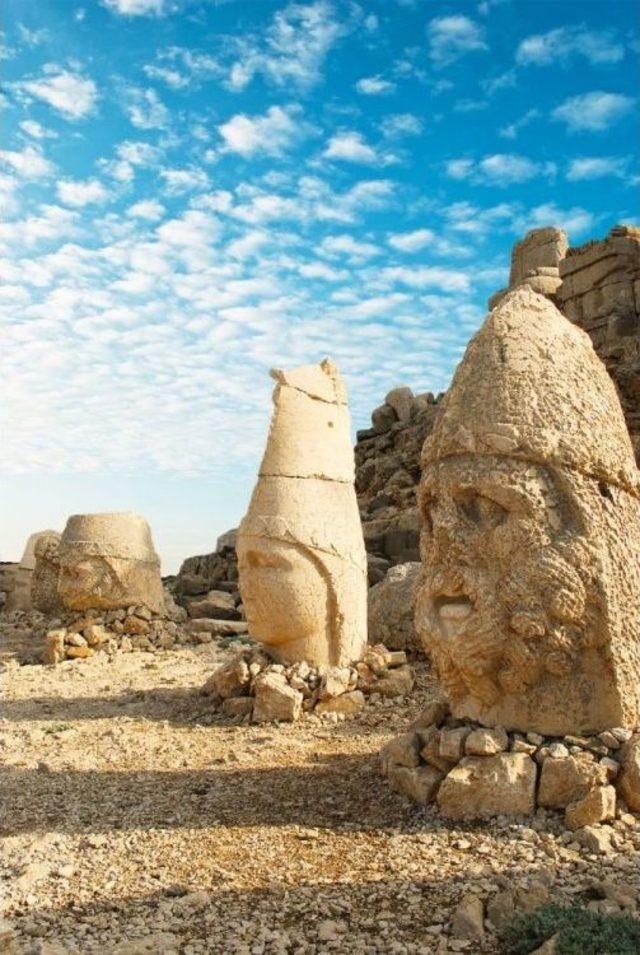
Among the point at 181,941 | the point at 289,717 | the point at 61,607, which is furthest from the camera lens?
the point at 61,607

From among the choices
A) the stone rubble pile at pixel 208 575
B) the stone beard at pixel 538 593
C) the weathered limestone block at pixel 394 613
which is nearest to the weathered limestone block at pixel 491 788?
the stone beard at pixel 538 593

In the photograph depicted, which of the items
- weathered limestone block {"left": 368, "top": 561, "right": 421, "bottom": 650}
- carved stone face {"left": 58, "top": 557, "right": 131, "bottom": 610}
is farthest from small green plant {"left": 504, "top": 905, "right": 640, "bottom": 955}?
carved stone face {"left": 58, "top": 557, "right": 131, "bottom": 610}

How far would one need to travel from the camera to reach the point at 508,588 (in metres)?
4.40

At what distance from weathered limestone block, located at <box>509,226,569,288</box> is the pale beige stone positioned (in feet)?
67.6

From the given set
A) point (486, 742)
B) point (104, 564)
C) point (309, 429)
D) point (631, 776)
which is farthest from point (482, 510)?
point (104, 564)

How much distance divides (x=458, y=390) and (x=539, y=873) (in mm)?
2485

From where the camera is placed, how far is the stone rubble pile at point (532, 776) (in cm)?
412

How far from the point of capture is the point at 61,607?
14.6 meters

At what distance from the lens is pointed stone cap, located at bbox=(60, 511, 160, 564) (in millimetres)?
12172

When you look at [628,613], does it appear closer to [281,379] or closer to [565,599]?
[565,599]

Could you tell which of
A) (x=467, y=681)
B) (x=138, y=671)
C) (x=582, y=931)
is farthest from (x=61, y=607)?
(x=582, y=931)

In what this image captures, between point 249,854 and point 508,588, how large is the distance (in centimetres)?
186

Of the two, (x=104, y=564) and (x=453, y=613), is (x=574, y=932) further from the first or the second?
(x=104, y=564)

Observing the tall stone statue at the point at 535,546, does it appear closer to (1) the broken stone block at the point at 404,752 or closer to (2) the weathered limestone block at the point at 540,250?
(1) the broken stone block at the point at 404,752
